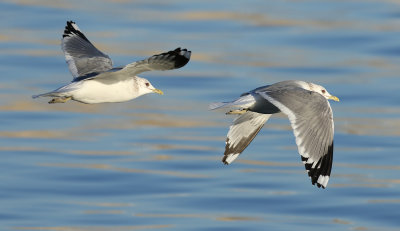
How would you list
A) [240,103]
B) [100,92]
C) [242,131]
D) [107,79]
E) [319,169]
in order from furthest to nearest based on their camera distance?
[242,131]
[107,79]
[100,92]
[240,103]
[319,169]

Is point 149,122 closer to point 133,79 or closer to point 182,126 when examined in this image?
point 182,126

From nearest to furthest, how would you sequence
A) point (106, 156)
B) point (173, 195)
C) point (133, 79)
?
1. point (133, 79)
2. point (173, 195)
3. point (106, 156)

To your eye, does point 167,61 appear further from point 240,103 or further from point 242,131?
point 242,131

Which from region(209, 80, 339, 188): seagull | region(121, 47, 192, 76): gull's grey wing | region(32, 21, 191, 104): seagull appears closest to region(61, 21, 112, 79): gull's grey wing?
region(32, 21, 191, 104): seagull

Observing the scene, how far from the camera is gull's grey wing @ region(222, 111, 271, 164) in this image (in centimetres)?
1531

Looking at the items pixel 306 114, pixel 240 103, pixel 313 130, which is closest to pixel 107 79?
pixel 240 103

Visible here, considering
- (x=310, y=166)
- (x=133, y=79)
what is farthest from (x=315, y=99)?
(x=133, y=79)

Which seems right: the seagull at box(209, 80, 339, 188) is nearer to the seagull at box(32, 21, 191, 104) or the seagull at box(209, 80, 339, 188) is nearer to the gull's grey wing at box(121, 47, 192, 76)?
the gull's grey wing at box(121, 47, 192, 76)

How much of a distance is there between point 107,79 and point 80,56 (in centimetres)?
113

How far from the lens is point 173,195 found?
2006 cm

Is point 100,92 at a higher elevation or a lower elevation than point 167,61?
lower

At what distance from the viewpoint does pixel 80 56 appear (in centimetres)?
1545

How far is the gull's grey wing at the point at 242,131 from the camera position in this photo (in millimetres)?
15312

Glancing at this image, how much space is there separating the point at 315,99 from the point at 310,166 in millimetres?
701
